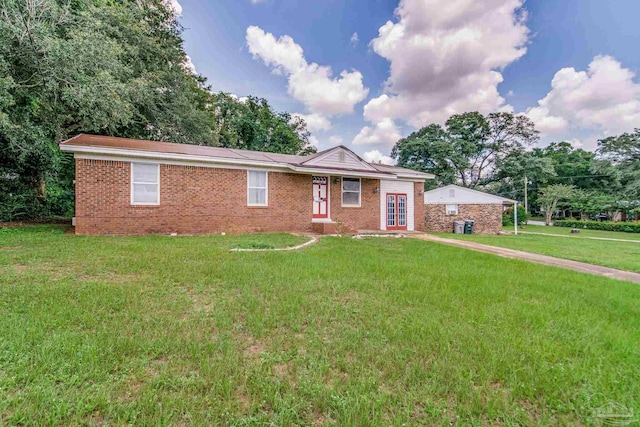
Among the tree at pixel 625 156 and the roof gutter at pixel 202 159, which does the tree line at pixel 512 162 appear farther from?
the roof gutter at pixel 202 159

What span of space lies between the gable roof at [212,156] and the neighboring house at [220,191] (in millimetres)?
32

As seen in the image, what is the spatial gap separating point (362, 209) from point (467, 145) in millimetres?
27663

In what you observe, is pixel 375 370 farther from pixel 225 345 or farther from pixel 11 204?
pixel 11 204

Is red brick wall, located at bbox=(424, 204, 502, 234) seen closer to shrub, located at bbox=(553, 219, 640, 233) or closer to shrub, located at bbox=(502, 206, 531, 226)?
shrub, located at bbox=(502, 206, 531, 226)

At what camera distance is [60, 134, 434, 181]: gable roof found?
907 cm

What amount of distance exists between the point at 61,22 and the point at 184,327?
36.4 feet

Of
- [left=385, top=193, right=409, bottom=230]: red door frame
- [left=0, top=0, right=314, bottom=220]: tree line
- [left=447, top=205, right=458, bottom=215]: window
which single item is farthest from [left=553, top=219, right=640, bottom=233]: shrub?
[left=0, top=0, right=314, bottom=220]: tree line

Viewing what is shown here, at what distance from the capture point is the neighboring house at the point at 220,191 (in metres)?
9.25

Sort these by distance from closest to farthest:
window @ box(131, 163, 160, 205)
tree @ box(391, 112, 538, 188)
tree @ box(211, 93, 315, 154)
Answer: window @ box(131, 163, 160, 205)
tree @ box(211, 93, 315, 154)
tree @ box(391, 112, 538, 188)

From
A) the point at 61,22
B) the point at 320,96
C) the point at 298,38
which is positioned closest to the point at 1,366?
the point at 61,22

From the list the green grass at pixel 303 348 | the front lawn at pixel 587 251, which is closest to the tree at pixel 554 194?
the front lawn at pixel 587 251

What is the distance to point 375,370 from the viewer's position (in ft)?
7.63

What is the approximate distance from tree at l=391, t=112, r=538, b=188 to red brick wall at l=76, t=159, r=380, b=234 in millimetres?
25578

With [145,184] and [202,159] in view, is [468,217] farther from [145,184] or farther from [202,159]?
[145,184]
